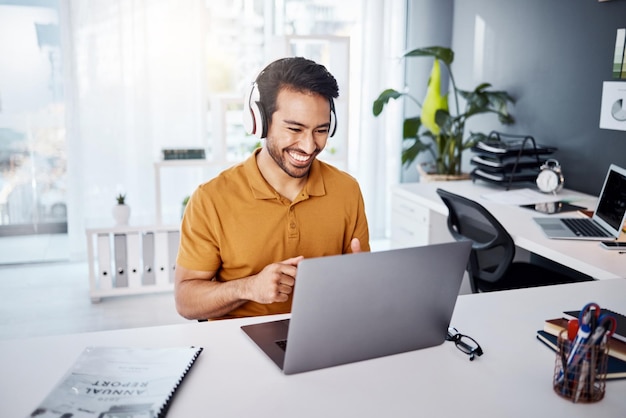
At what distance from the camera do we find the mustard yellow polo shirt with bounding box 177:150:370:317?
5.72 feet

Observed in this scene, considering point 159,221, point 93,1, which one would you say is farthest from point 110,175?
point 93,1

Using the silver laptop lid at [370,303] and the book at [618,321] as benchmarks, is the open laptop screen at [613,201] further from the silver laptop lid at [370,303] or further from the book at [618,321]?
the silver laptop lid at [370,303]

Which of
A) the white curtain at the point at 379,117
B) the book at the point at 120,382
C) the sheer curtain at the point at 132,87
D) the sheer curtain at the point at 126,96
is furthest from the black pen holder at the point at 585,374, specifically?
the sheer curtain at the point at 132,87

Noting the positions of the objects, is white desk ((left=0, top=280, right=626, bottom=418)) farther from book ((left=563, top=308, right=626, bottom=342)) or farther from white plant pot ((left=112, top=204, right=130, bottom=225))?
white plant pot ((left=112, top=204, right=130, bottom=225))

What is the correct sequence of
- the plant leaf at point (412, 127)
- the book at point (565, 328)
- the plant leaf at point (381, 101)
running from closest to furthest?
the book at point (565, 328) → the plant leaf at point (381, 101) → the plant leaf at point (412, 127)

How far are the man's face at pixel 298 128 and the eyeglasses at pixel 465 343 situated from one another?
2.06 feet

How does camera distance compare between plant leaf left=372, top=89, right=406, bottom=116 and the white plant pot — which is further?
plant leaf left=372, top=89, right=406, bottom=116

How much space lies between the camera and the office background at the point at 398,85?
312 centimetres

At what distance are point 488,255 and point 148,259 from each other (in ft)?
6.34

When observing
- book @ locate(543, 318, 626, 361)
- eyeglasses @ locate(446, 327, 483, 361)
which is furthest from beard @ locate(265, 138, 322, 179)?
book @ locate(543, 318, 626, 361)

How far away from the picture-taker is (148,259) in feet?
11.9

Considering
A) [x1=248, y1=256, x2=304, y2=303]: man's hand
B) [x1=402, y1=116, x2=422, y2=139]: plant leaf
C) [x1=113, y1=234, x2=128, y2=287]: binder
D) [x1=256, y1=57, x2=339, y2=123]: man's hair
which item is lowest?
[x1=113, y1=234, x2=128, y2=287]: binder

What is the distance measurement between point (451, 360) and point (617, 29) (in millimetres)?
2238

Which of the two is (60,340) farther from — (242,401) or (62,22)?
(62,22)
